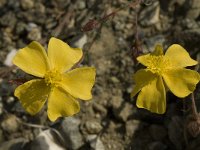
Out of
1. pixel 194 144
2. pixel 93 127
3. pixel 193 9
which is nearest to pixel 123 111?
pixel 93 127

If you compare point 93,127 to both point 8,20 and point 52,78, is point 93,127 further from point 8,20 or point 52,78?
point 8,20

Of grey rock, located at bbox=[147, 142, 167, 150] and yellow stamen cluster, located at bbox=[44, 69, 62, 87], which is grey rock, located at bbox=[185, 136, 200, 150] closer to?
grey rock, located at bbox=[147, 142, 167, 150]

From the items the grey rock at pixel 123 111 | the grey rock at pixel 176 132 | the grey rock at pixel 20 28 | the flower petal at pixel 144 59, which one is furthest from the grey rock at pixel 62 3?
the grey rock at pixel 176 132

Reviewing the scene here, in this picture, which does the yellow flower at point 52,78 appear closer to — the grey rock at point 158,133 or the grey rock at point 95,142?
the grey rock at point 95,142

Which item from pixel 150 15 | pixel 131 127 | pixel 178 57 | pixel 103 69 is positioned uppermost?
pixel 178 57

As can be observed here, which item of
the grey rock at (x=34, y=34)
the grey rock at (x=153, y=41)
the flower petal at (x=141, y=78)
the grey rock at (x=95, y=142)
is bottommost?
the grey rock at (x=95, y=142)

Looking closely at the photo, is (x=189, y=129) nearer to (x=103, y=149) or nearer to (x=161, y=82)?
(x=161, y=82)

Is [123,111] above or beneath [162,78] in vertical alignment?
beneath

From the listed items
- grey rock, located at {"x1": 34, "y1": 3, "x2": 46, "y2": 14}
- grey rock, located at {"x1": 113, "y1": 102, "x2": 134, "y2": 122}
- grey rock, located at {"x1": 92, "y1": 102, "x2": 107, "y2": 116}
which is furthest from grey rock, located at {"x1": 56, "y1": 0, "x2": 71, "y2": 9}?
grey rock, located at {"x1": 113, "y1": 102, "x2": 134, "y2": 122}
